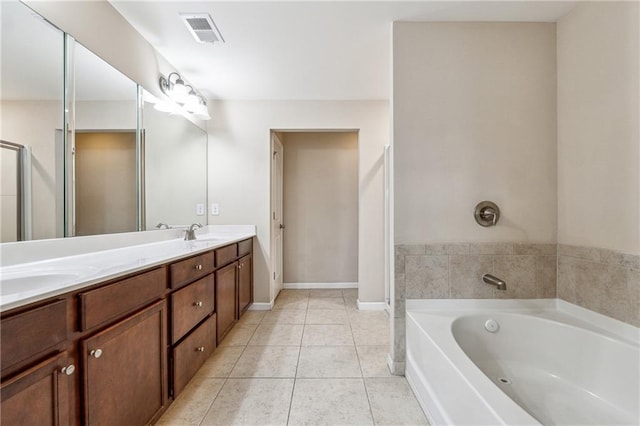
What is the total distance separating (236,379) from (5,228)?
1.40 metres

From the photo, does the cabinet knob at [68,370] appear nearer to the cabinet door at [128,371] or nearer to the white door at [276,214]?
the cabinet door at [128,371]

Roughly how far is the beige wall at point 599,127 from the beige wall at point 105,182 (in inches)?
110

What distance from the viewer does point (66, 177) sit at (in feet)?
4.45

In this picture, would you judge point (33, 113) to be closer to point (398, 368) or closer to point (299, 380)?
point (299, 380)

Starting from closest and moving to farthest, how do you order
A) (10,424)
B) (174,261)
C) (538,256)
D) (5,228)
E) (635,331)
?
(10,424)
(5,228)
(635,331)
(174,261)
(538,256)

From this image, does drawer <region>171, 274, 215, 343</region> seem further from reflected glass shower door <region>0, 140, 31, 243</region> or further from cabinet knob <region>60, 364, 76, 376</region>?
reflected glass shower door <region>0, 140, 31, 243</region>

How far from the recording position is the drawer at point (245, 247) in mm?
2490

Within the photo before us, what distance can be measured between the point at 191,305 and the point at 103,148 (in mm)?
1071

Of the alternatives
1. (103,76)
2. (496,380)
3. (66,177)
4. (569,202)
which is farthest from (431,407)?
(103,76)

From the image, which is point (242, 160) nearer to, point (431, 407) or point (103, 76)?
point (103, 76)

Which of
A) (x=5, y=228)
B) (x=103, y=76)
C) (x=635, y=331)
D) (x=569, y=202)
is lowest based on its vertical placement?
(x=635, y=331)

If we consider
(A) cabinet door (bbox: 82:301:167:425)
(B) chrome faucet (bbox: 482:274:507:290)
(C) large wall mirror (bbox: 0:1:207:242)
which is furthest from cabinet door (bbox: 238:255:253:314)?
(B) chrome faucet (bbox: 482:274:507:290)

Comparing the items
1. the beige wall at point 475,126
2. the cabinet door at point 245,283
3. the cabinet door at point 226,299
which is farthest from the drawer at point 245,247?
the beige wall at point 475,126

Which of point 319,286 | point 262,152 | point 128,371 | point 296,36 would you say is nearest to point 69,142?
point 128,371
